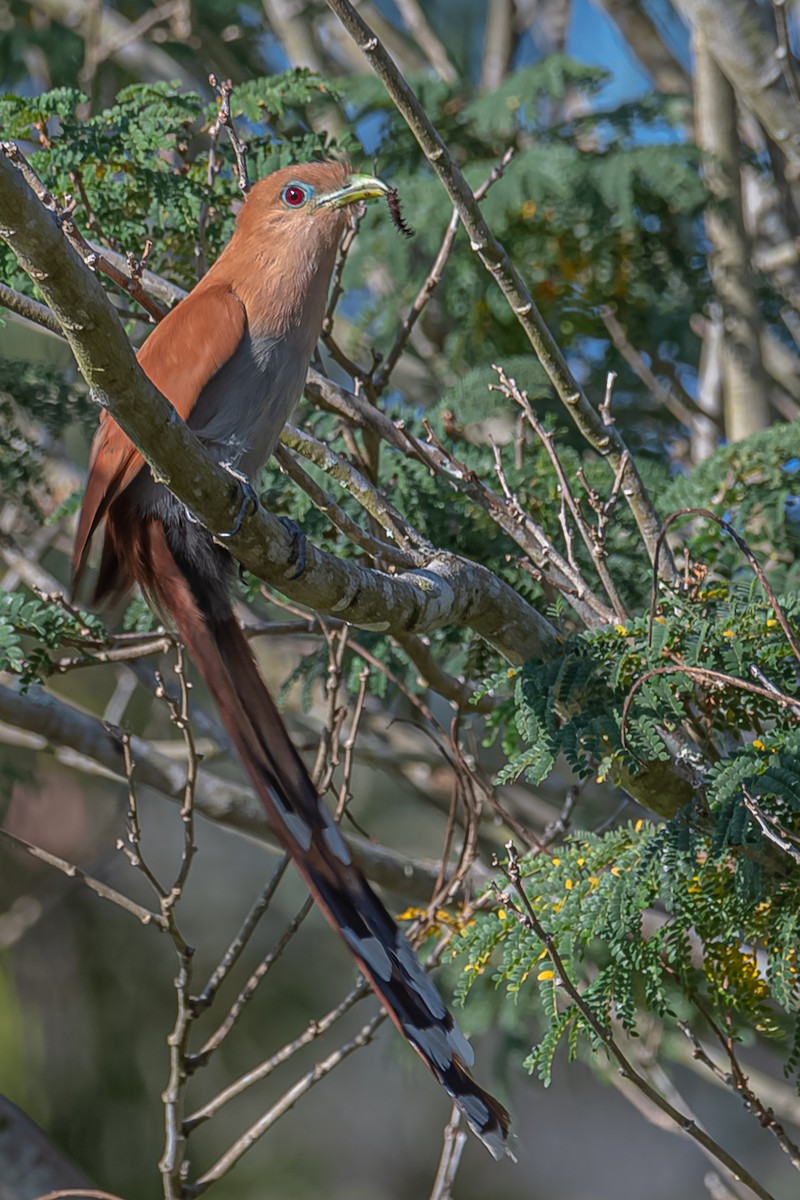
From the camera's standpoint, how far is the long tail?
218cm

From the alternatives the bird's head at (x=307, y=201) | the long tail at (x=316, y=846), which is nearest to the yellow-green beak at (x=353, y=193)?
the bird's head at (x=307, y=201)

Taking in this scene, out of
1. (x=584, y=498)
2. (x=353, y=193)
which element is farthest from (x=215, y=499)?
(x=584, y=498)

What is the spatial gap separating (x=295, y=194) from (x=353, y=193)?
0.46 feet

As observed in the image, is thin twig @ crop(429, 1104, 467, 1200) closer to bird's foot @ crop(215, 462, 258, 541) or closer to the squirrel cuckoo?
the squirrel cuckoo

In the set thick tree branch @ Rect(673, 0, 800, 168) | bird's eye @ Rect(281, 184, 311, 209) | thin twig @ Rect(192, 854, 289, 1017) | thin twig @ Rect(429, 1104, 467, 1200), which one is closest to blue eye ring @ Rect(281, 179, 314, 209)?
bird's eye @ Rect(281, 184, 311, 209)

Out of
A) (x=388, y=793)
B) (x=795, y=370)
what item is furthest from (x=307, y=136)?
(x=388, y=793)

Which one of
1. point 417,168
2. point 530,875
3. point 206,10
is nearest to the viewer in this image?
point 530,875

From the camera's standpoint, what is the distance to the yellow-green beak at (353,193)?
2.84 metres

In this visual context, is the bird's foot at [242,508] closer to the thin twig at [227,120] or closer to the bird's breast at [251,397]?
the bird's breast at [251,397]

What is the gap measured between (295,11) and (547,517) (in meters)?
3.33

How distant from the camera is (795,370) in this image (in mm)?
5684

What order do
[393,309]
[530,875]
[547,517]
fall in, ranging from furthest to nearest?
[393,309]
[547,517]
[530,875]

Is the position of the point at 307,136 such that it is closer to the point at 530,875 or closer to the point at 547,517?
the point at 547,517

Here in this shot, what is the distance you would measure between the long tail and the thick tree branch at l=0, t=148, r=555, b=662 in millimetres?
361
